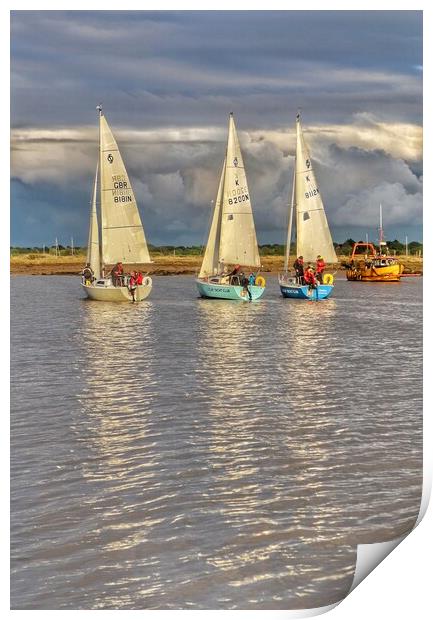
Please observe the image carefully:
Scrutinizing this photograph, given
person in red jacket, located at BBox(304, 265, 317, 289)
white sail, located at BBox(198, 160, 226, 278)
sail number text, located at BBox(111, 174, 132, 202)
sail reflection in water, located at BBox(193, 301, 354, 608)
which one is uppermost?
sail number text, located at BBox(111, 174, 132, 202)

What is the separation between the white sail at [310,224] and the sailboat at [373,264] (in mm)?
417

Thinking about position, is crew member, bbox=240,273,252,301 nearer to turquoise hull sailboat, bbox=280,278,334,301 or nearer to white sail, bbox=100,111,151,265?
turquoise hull sailboat, bbox=280,278,334,301

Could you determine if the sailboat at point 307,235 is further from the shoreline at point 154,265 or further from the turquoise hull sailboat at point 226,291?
the turquoise hull sailboat at point 226,291

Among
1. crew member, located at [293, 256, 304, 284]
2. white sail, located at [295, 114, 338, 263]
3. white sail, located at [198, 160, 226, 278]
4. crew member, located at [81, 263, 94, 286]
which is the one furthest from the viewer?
white sail, located at [198, 160, 226, 278]

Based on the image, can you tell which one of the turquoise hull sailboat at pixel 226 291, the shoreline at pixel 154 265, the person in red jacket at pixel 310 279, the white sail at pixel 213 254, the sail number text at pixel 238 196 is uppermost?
the sail number text at pixel 238 196

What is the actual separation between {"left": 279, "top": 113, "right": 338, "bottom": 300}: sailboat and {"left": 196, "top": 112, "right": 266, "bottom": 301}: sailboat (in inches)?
32.8

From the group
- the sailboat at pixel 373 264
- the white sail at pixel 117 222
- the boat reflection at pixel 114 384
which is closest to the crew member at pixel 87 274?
the white sail at pixel 117 222

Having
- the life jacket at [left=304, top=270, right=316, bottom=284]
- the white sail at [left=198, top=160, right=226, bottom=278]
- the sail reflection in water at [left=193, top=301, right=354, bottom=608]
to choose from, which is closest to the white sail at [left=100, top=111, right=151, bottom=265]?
the white sail at [left=198, top=160, right=226, bottom=278]

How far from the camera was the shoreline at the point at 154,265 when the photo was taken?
24.4 ft

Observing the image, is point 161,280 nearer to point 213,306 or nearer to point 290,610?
point 213,306

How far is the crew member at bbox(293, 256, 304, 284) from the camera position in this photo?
14.6 metres

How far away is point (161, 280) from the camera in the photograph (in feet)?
50.9
